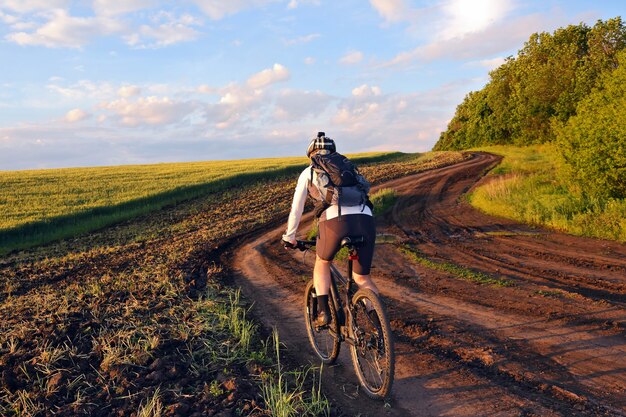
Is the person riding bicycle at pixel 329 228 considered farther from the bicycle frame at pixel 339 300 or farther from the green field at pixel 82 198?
the green field at pixel 82 198

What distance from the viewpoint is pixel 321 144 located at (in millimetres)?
5191

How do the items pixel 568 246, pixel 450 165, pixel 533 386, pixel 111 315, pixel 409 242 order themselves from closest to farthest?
pixel 533 386
pixel 111 315
pixel 568 246
pixel 409 242
pixel 450 165

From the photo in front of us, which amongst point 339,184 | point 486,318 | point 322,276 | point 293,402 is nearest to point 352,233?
point 339,184

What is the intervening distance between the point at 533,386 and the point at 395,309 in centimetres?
299

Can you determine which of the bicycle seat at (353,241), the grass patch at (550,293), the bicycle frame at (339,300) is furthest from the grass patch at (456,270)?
the bicycle seat at (353,241)

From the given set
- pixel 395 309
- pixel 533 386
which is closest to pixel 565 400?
pixel 533 386

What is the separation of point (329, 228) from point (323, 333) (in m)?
2.15

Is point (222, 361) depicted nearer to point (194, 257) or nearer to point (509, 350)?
point (509, 350)

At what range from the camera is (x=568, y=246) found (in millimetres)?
12133

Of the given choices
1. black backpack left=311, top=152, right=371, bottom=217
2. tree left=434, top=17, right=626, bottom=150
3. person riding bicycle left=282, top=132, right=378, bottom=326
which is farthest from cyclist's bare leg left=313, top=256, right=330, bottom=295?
tree left=434, top=17, right=626, bottom=150

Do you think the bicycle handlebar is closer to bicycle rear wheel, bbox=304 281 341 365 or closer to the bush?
bicycle rear wheel, bbox=304 281 341 365

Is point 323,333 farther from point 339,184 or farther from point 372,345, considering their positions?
point 339,184

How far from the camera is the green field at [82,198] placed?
21.4 m

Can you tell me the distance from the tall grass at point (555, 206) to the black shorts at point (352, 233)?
34.6ft
